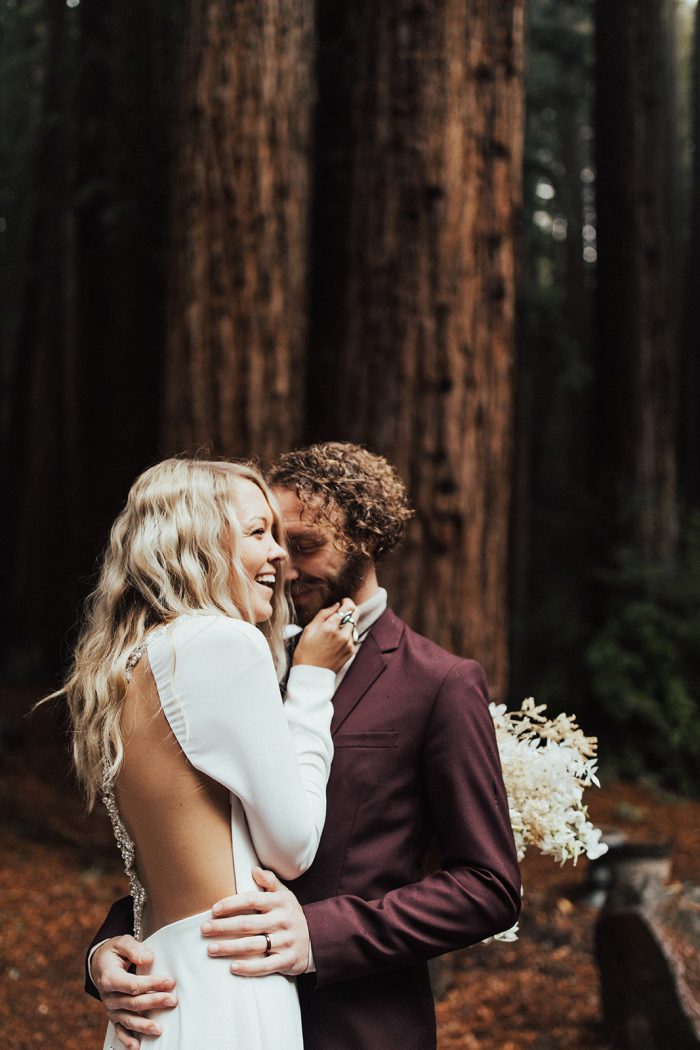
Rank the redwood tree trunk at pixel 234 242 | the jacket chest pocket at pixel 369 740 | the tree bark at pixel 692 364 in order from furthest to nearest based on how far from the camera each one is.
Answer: the tree bark at pixel 692 364, the redwood tree trunk at pixel 234 242, the jacket chest pocket at pixel 369 740

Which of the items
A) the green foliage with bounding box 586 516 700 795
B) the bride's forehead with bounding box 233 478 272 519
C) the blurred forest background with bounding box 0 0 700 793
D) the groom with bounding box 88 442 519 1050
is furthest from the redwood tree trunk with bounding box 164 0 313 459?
the green foliage with bounding box 586 516 700 795

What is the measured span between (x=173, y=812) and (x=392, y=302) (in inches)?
148

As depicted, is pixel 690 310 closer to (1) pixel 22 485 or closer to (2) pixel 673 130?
(2) pixel 673 130

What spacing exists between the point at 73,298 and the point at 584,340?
11847mm

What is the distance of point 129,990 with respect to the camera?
2.11m

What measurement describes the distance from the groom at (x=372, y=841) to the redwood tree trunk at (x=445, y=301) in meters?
2.60

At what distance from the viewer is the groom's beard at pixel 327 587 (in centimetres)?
256

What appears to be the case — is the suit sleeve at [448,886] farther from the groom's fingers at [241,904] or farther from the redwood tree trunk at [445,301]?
the redwood tree trunk at [445,301]

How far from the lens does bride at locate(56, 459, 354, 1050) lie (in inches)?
79.9

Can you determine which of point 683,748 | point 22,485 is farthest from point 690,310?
point 22,485

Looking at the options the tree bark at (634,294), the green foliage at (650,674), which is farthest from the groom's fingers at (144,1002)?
the tree bark at (634,294)

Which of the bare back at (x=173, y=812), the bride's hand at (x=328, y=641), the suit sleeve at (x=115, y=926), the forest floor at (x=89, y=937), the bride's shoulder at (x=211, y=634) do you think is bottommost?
the forest floor at (x=89, y=937)

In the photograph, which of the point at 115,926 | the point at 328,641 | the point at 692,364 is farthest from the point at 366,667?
the point at 692,364

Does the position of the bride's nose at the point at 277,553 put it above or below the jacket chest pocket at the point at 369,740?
above
